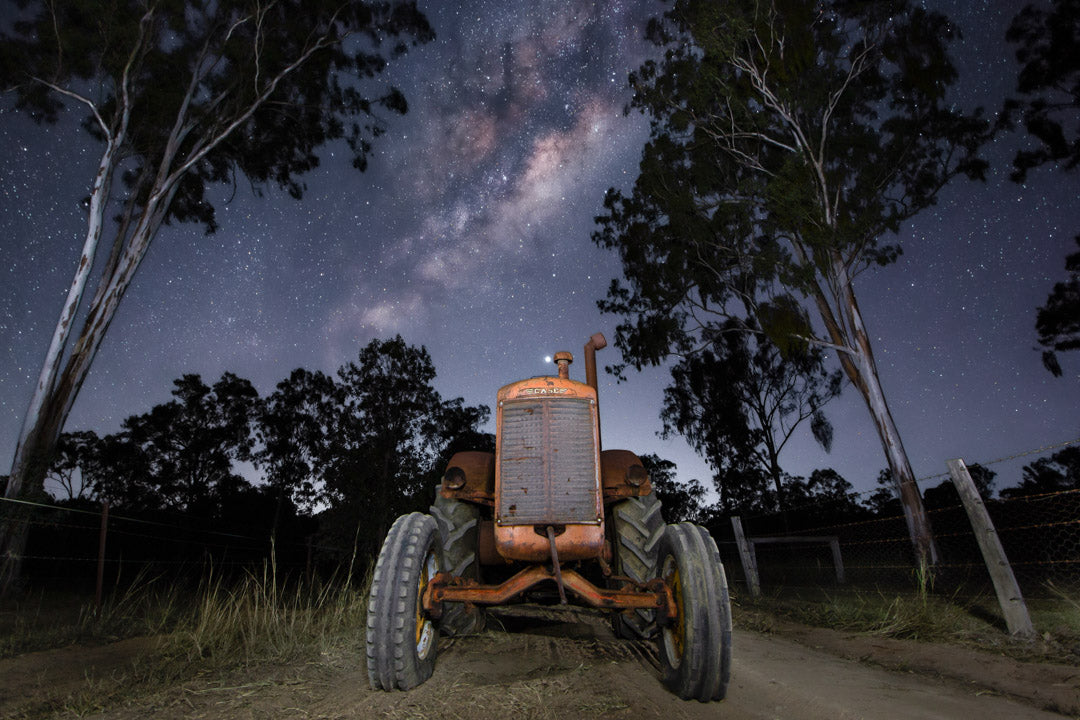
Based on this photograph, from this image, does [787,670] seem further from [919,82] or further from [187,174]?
[187,174]

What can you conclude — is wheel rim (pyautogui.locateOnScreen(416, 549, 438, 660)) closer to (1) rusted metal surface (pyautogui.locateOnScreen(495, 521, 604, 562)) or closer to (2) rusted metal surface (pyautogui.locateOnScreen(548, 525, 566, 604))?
(1) rusted metal surface (pyautogui.locateOnScreen(495, 521, 604, 562))

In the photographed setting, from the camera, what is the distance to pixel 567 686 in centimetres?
301

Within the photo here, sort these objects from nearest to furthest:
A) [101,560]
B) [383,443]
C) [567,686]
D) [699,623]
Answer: [699,623] → [567,686] → [101,560] → [383,443]

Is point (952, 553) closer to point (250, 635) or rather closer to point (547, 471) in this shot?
point (547, 471)

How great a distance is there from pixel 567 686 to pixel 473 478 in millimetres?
1479

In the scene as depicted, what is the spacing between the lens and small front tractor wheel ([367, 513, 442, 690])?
2.91 meters

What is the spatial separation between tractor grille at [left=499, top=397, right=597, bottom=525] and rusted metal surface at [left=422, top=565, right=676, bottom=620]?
33cm

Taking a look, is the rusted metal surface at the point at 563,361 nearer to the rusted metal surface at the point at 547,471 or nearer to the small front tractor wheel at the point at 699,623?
the rusted metal surface at the point at 547,471

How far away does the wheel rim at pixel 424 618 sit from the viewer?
318cm

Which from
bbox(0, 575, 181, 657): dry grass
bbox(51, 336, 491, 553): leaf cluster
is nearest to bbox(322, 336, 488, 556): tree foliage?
bbox(51, 336, 491, 553): leaf cluster

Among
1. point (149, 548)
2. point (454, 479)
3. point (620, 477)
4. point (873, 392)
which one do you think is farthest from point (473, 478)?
point (149, 548)

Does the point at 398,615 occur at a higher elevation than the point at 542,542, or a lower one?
lower

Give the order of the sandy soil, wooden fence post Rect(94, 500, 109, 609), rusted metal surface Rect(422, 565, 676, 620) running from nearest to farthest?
the sandy soil → rusted metal surface Rect(422, 565, 676, 620) → wooden fence post Rect(94, 500, 109, 609)

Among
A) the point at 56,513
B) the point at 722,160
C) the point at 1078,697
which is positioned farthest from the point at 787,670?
the point at 722,160
